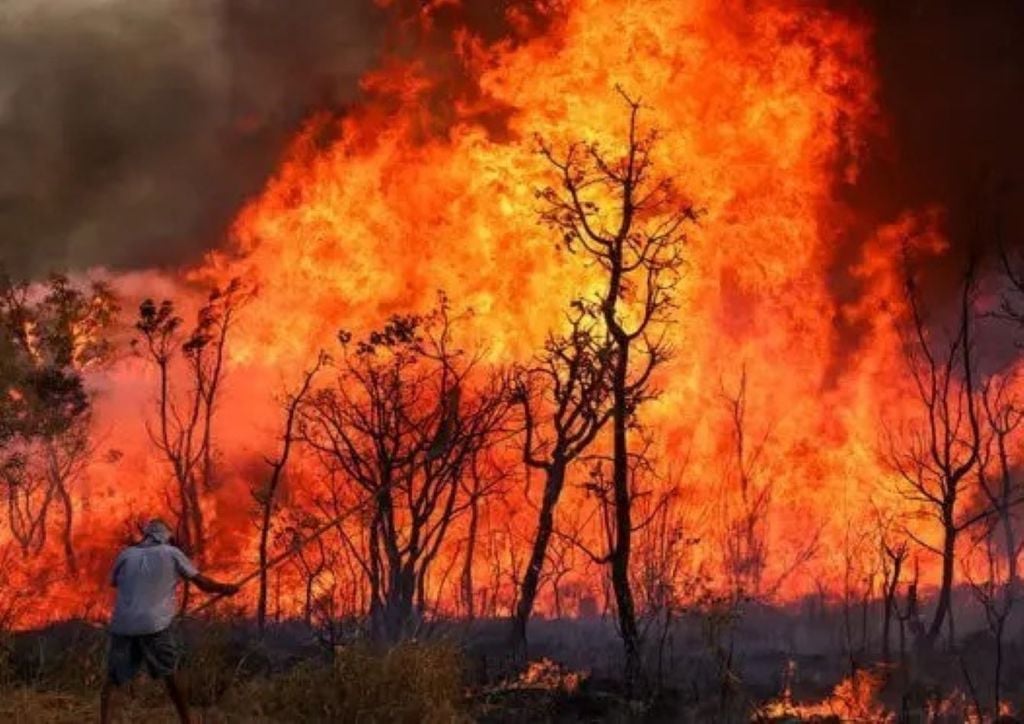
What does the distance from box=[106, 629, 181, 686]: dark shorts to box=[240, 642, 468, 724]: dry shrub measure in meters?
2.22

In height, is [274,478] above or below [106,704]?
above

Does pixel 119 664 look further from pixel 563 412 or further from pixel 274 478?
pixel 274 478

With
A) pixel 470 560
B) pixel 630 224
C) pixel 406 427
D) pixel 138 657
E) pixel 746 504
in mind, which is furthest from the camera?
pixel 470 560

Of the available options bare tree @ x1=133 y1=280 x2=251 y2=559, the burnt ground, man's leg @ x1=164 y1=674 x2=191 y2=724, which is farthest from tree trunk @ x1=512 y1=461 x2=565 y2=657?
bare tree @ x1=133 y1=280 x2=251 y2=559

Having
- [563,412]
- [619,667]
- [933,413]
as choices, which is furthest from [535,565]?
[933,413]

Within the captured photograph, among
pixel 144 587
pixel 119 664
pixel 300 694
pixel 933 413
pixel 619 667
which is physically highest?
pixel 933 413

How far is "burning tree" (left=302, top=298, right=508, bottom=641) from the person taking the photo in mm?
29172

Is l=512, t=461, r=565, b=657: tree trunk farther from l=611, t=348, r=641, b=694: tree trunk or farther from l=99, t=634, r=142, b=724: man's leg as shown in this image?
l=99, t=634, r=142, b=724: man's leg

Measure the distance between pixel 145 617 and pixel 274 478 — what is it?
22.7 meters

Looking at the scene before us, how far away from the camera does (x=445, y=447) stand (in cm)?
3155

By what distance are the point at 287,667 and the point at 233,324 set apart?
24613 millimetres

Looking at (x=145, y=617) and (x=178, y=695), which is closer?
(x=145, y=617)

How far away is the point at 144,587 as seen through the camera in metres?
13.4

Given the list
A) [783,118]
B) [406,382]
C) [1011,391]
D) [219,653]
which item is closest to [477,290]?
[406,382]
